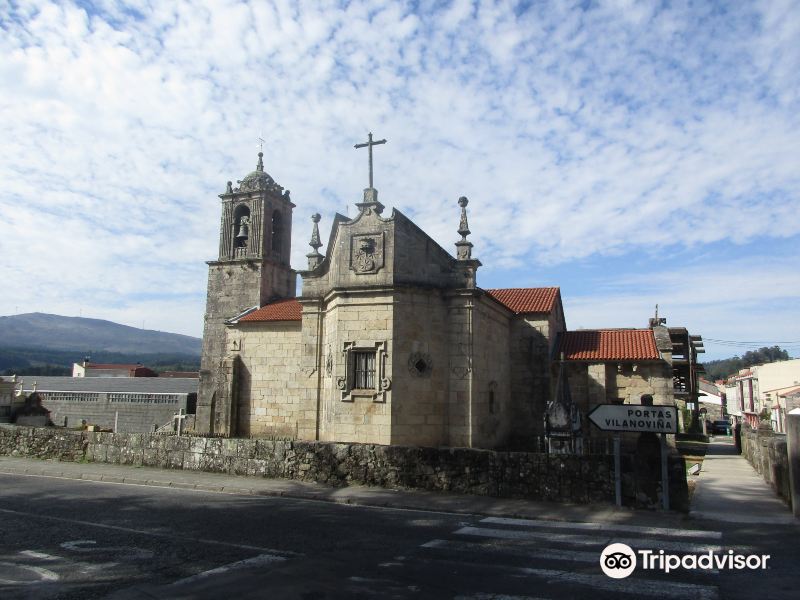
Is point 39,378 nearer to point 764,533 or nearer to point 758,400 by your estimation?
point 764,533

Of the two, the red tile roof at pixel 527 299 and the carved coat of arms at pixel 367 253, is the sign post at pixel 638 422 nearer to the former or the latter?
the carved coat of arms at pixel 367 253

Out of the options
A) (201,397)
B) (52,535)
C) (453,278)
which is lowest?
(52,535)

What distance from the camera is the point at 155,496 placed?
12523mm

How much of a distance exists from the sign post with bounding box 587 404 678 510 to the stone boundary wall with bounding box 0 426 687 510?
21 cm

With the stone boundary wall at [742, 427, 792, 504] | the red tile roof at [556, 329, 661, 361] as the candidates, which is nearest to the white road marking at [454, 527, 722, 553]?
the stone boundary wall at [742, 427, 792, 504]

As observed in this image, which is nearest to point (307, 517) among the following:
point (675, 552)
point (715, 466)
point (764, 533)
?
point (675, 552)

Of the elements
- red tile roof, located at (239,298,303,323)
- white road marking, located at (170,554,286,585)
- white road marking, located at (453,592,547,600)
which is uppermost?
red tile roof, located at (239,298,303,323)

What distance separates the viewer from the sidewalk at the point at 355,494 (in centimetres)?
1041

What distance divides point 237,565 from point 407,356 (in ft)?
31.7

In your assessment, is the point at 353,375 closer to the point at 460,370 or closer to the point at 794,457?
the point at 460,370

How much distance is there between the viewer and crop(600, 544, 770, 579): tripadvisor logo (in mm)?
7262

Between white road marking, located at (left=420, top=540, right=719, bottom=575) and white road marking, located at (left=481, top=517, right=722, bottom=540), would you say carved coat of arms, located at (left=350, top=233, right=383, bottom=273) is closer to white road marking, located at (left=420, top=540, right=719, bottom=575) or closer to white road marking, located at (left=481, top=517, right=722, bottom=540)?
white road marking, located at (left=481, top=517, right=722, bottom=540)

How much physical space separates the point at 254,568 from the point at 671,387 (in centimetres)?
1983

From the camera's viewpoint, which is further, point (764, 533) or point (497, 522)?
point (497, 522)
